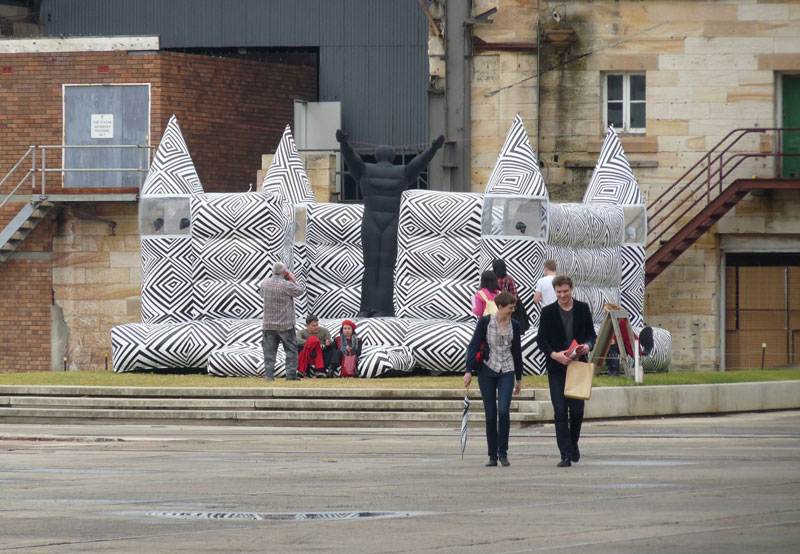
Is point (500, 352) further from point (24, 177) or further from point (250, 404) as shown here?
point (24, 177)

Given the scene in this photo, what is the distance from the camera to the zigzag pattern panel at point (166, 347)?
2580cm

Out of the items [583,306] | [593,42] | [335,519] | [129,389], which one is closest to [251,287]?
[129,389]

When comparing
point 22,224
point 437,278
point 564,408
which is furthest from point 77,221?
point 564,408

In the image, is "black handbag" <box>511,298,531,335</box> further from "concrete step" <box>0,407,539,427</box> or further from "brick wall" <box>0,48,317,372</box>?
"brick wall" <box>0,48,317,372</box>

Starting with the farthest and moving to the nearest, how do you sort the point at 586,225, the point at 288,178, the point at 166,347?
the point at 288,178
the point at 586,225
the point at 166,347

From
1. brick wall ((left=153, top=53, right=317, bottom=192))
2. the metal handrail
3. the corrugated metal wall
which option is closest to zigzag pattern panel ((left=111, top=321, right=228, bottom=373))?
the metal handrail

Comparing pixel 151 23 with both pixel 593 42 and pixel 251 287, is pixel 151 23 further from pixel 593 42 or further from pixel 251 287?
pixel 251 287

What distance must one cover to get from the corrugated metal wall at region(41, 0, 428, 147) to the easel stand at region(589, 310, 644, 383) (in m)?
17.9

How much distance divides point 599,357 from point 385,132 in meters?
18.4

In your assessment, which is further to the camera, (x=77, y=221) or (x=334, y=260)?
(x=77, y=221)

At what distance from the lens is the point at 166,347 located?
25.8 meters

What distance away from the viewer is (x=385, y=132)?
133 ft

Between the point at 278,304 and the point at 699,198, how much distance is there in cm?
1185

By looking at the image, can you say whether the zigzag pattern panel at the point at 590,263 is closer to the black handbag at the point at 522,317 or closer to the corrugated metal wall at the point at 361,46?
the black handbag at the point at 522,317
